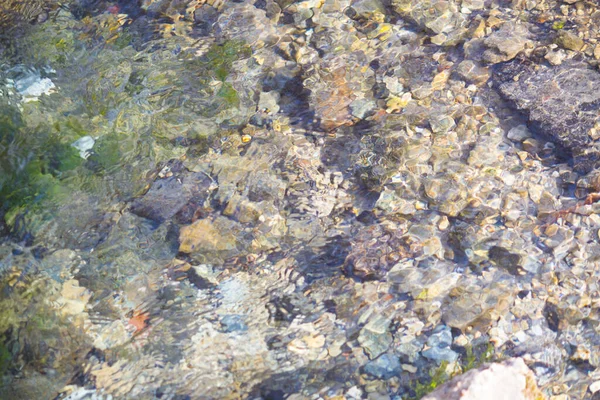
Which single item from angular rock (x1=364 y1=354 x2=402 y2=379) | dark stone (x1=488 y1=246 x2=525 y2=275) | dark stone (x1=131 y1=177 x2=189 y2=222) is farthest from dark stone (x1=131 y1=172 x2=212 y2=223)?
dark stone (x1=488 y1=246 x2=525 y2=275)

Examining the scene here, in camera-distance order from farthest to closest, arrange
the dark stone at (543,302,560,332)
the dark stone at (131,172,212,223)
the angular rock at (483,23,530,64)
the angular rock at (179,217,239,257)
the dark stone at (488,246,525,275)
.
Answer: the angular rock at (483,23,530,64) → the dark stone at (131,172,212,223) → the angular rock at (179,217,239,257) → the dark stone at (488,246,525,275) → the dark stone at (543,302,560,332)

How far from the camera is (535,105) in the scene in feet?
12.2

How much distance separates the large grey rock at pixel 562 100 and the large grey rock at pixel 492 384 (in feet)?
4.89

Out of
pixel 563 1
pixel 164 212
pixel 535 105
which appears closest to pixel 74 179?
pixel 164 212

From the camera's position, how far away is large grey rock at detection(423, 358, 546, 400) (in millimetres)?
2414

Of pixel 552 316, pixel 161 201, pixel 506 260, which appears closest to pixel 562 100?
pixel 506 260

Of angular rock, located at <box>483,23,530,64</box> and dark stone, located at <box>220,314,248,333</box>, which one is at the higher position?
angular rock, located at <box>483,23,530,64</box>

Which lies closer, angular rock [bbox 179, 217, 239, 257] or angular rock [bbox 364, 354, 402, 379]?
angular rock [bbox 364, 354, 402, 379]

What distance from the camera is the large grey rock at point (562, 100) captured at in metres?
3.54

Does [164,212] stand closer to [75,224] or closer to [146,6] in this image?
[75,224]

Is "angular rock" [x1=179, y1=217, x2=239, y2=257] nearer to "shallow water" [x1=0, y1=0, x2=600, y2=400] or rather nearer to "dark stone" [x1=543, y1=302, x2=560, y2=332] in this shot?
"shallow water" [x1=0, y1=0, x2=600, y2=400]

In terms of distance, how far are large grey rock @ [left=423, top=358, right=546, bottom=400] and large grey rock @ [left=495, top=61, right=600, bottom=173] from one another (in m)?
1.49

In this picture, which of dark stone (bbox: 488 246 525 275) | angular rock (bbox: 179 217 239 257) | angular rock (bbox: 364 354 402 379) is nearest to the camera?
angular rock (bbox: 364 354 402 379)

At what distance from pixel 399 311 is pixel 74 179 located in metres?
2.08
